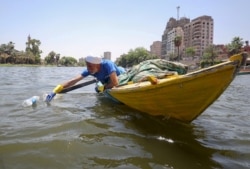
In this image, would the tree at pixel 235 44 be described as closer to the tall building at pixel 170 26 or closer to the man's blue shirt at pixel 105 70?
the man's blue shirt at pixel 105 70

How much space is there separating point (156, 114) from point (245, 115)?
106 inches

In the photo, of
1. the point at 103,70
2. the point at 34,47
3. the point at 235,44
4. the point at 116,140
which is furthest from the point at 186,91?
the point at 34,47

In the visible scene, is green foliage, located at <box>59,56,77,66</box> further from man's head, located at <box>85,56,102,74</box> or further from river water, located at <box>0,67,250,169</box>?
river water, located at <box>0,67,250,169</box>

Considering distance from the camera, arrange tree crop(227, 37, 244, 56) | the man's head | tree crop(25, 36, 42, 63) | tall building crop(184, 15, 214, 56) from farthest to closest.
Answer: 1. tall building crop(184, 15, 214, 56)
2. tree crop(25, 36, 42, 63)
3. tree crop(227, 37, 244, 56)
4. the man's head

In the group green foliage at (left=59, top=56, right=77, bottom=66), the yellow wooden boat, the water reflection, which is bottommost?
the water reflection

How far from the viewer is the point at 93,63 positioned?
624 cm

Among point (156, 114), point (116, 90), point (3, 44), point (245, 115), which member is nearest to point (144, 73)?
point (116, 90)

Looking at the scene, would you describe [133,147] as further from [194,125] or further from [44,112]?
[44,112]

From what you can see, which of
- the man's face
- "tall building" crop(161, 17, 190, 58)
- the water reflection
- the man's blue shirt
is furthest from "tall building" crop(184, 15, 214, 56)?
the water reflection

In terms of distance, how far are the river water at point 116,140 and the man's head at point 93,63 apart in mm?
1178

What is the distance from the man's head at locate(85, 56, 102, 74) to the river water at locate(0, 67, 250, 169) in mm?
1178

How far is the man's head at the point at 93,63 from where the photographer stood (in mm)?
6123

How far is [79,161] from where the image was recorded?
2.95m

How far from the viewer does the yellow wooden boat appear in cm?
348
